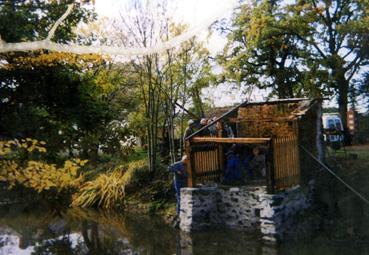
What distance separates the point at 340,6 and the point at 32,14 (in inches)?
497

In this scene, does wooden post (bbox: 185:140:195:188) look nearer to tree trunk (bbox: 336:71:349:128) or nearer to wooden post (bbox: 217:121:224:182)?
wooden post (bbox: 217:121:224:182)

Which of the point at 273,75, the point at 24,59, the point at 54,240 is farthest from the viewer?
the point at 273,75

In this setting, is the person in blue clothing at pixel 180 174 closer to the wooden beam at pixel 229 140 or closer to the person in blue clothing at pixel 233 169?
the wooden beam at pixel 229 140

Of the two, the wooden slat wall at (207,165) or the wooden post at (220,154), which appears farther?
the wooden post at (220,154)

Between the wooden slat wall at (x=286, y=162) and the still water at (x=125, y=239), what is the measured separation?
1376mm

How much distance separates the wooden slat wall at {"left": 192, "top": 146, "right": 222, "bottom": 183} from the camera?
1187cm

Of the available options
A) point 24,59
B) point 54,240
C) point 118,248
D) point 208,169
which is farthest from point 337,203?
point 24,59

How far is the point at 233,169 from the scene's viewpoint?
11648 mm

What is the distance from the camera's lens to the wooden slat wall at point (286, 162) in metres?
10.7

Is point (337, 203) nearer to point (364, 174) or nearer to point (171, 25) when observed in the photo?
point (364, 174)

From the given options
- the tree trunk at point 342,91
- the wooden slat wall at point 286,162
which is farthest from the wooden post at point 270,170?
the tree trunk at point 342,91

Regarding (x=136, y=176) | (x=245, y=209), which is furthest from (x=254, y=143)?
(x=136, y=176)

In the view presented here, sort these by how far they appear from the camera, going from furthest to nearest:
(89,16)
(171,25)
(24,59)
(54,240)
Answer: (171,25)
(54,240)
(89,16)
(24,59)

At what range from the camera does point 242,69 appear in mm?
19391
